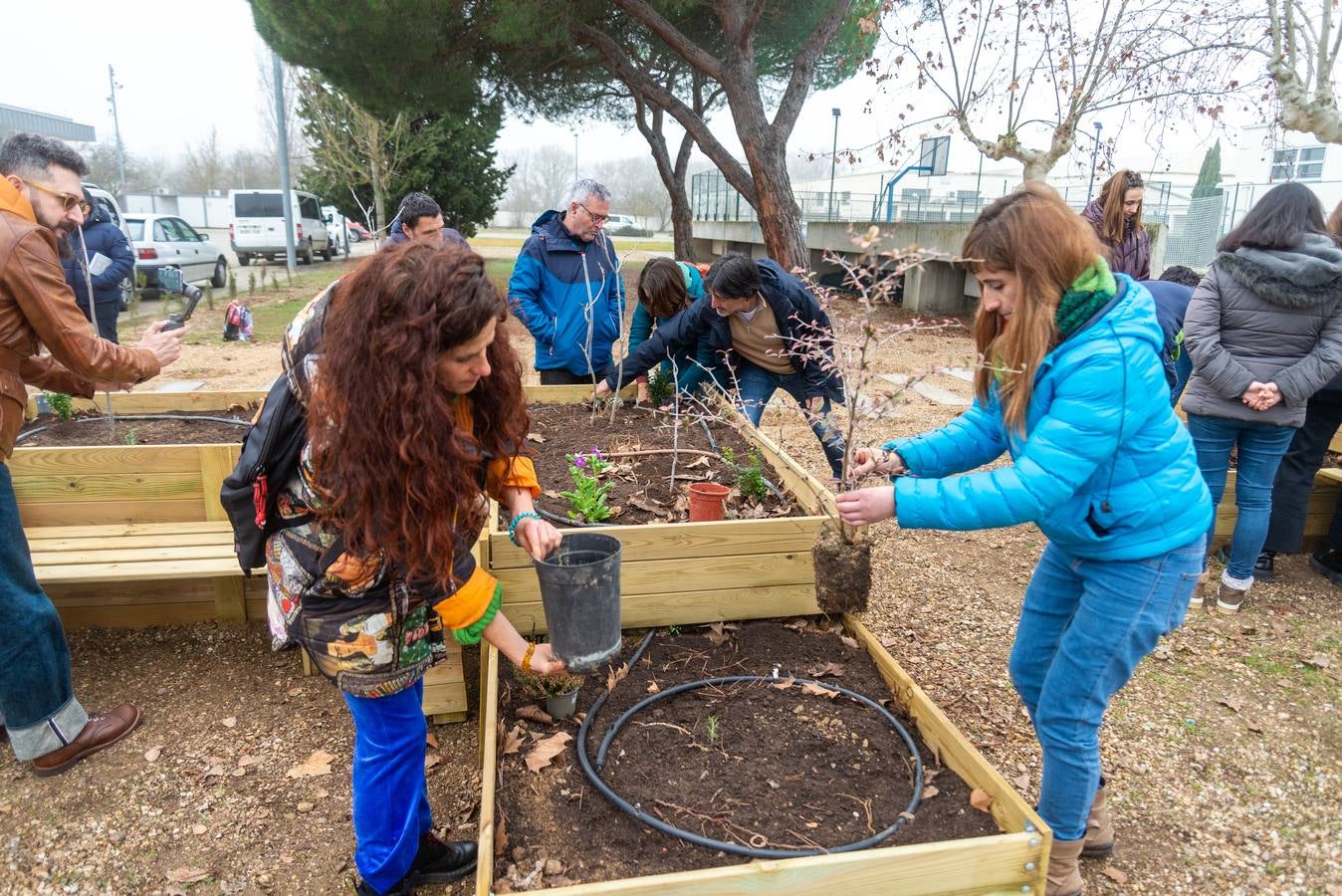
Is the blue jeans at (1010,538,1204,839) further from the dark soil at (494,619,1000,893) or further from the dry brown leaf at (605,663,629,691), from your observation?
the dry brown leaf at (605,663,629,691)

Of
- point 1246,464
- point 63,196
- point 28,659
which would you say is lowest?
point 28,659

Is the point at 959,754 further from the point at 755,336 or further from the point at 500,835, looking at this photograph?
the point at 755,336

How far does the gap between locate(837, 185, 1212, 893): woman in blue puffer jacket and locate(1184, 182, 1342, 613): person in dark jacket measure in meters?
2.04

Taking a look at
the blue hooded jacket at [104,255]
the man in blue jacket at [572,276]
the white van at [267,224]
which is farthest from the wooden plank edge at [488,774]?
the white van at [267,224]

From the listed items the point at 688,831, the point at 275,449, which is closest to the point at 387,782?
the point at 688,831

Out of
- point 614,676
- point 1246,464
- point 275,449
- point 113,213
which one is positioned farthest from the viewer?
point 113,213

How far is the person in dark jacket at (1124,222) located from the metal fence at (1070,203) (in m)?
4.17

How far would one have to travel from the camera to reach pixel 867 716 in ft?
7.80

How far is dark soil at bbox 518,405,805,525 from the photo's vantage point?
11.3ft

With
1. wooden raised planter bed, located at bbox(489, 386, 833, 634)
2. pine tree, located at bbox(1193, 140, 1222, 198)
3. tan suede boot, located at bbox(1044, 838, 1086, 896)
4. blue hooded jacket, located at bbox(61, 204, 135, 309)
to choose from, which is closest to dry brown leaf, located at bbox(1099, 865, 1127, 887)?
tan suede boot, located at bbox(1044, 838, 1086, 896)

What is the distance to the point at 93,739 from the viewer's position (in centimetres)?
268

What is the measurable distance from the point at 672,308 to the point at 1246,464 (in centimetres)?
280

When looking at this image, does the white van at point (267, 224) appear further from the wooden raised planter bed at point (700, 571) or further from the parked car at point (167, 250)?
the wooden raised planter bed at point (700, 571)

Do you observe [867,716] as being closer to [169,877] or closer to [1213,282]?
[169,877]
